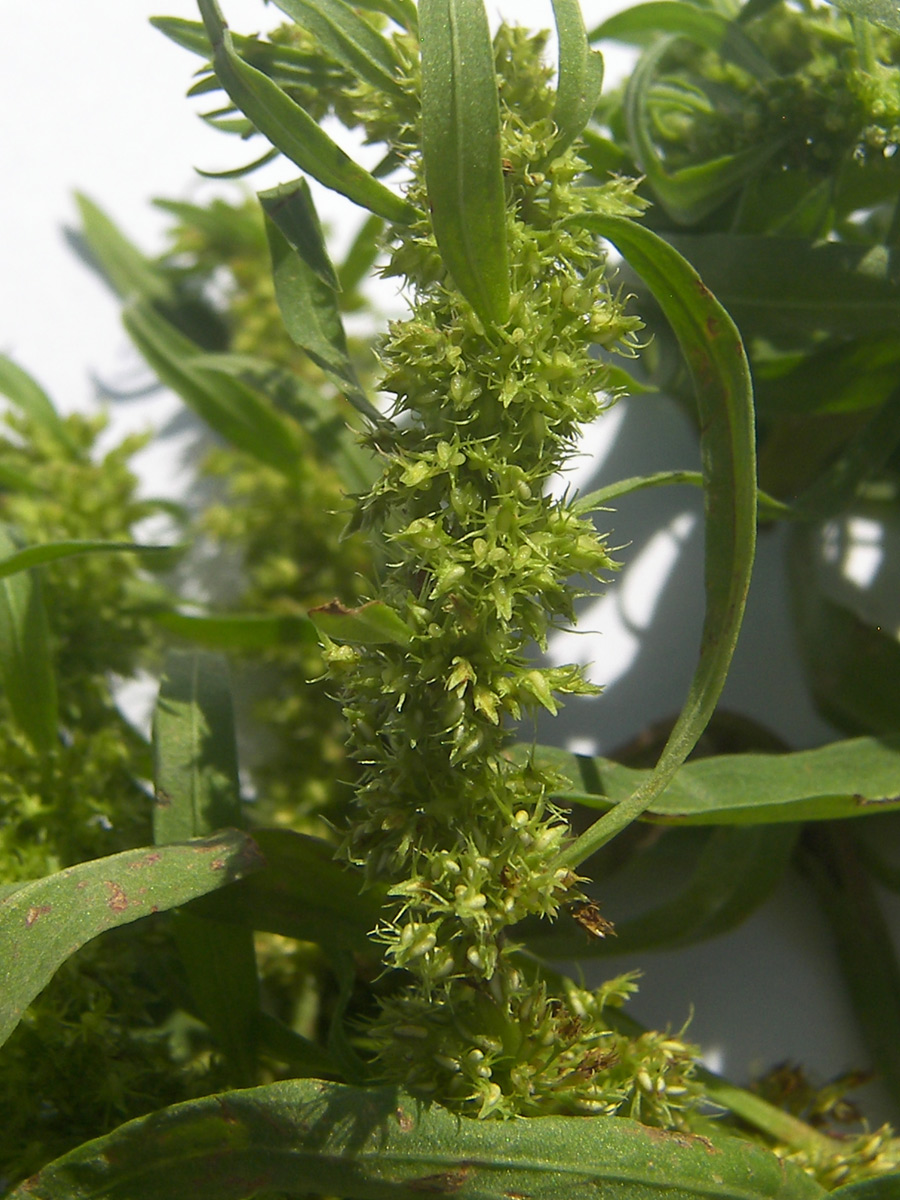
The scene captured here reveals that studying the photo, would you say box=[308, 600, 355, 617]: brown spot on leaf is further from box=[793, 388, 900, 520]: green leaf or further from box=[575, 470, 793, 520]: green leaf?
box=[793, 388, 900, 520]: green leaf

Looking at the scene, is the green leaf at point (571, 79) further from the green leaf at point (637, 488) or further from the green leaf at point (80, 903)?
the green leaf at point (80, 903)

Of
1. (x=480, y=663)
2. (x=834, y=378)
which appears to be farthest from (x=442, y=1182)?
(x=834, y=378)

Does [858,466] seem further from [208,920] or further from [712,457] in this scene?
[208,920]

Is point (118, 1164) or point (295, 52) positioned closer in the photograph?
point (118, 1164)

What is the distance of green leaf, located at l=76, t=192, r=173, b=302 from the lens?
3.62 ft

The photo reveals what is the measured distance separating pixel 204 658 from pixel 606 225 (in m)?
0.39

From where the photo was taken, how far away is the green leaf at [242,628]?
2.63 feet

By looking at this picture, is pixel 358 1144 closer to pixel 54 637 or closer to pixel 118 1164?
pixel 118 1164

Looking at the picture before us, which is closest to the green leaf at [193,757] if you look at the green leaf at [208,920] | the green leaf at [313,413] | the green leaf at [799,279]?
the green leaf at [208,920]

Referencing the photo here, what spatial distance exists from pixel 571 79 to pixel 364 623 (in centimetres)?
31

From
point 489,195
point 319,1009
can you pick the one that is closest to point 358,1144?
point 319,1009

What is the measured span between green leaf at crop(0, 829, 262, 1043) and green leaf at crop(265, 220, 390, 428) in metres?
0.29

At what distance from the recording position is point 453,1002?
50cm

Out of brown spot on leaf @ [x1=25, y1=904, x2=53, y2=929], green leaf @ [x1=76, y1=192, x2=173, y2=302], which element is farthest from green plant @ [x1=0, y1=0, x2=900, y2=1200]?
green leaf @ [x1=76, y1=192, x2=173, y2=302]
